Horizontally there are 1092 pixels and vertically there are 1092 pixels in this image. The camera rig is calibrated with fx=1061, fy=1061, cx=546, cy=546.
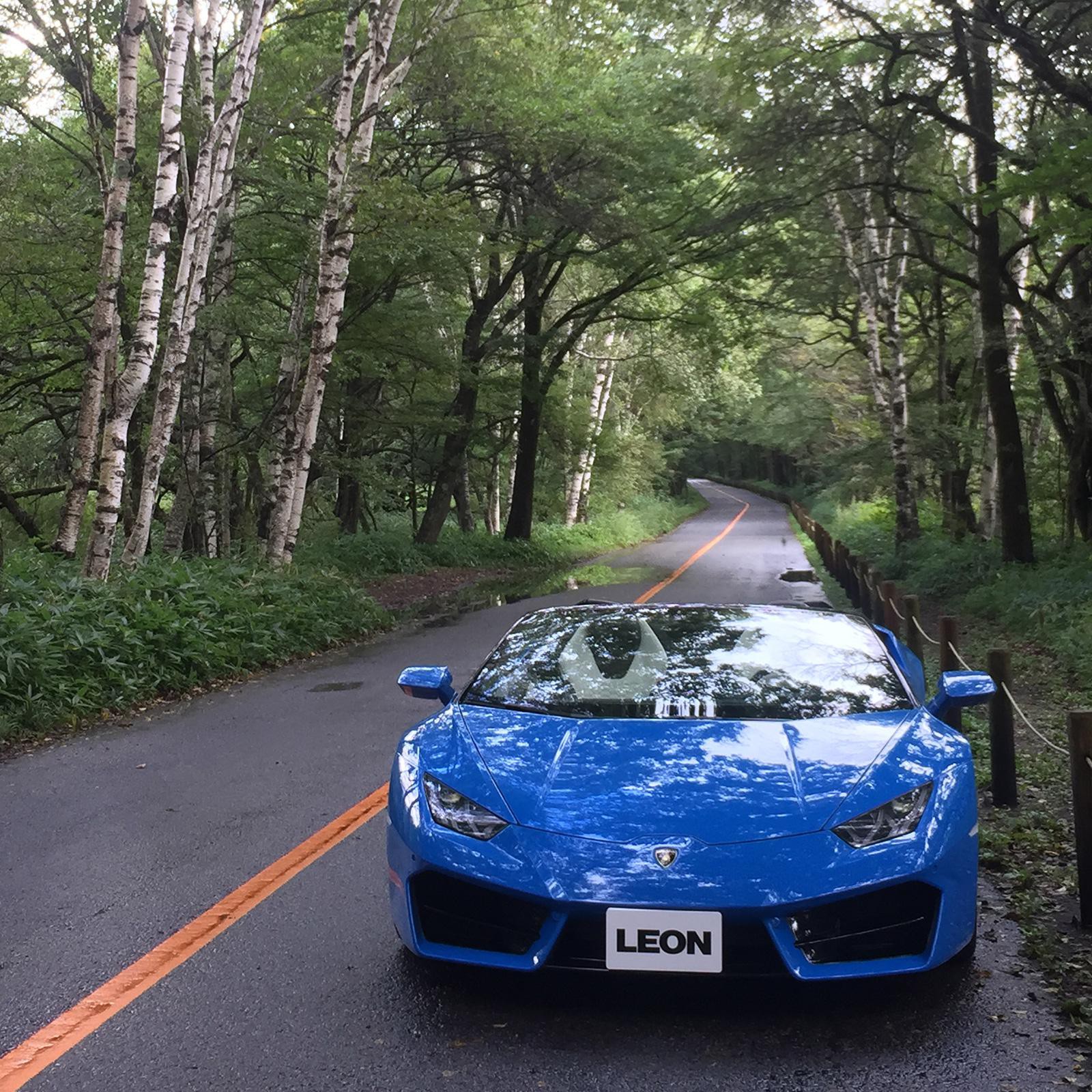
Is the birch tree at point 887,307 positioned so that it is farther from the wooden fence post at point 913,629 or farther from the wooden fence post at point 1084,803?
the wooden fence post at point 1084,803

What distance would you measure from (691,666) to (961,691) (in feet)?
3.88

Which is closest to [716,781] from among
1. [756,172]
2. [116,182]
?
[116,182]

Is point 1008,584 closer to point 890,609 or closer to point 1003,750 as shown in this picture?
point 890,609

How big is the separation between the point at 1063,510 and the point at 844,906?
75.6 ft

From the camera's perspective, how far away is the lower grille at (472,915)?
11.4ft

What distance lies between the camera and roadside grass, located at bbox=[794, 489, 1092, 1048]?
4.25 m

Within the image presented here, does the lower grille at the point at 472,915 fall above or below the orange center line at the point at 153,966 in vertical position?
above

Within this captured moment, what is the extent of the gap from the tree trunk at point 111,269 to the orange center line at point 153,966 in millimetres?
9365

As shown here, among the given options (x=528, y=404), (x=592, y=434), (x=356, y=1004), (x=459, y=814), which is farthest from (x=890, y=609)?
(x=592, y=434)

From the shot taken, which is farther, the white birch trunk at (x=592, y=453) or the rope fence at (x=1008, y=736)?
the white birch trunk at (x=592, y=453)

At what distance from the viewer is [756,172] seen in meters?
17.0

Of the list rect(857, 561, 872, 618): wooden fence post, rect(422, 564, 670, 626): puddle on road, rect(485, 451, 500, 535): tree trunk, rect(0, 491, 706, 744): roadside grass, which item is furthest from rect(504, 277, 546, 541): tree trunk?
rect(857, 561, 872, 618): wooden fence post

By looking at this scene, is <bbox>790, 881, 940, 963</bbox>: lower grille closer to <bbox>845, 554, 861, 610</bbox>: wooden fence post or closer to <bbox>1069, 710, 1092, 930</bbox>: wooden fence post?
<bbox>1069, 710, 1092, 930</bbox>: wooden fence post

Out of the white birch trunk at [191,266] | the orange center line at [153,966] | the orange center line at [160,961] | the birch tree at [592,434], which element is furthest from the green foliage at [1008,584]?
the white birch trunk at [191,266]
